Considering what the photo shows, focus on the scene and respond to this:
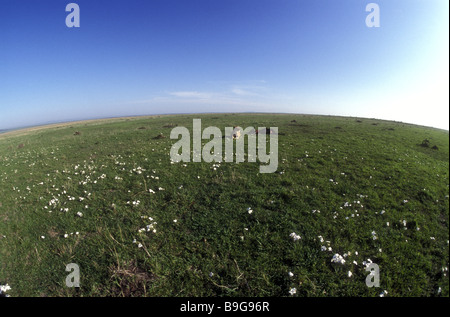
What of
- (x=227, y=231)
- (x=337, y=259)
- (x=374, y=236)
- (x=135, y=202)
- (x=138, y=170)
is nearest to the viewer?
(x=337, y=259)

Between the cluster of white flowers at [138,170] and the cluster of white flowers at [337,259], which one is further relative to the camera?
the cluster of white flowers at [138,170]

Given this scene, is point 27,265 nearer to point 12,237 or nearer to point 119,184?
point 12,237

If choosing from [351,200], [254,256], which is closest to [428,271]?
[351,200]

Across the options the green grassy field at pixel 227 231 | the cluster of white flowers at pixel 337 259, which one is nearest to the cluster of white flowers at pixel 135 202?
the green grassy field at pixel 227 231

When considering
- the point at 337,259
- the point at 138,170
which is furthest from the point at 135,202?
the point at 337,259

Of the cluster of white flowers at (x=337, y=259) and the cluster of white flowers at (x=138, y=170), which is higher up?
the cluster of white flowers at (x=138, y=170)

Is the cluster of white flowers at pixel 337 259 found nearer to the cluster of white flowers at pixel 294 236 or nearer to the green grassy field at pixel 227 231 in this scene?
the green grassy field at pixel 227 231

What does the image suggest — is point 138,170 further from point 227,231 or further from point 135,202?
point 227,231

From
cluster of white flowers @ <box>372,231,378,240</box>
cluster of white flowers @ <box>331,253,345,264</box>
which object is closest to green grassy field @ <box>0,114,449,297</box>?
cluster of white flowers @ <box>372,231,378,240</box>

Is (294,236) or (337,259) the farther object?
(294,236)
